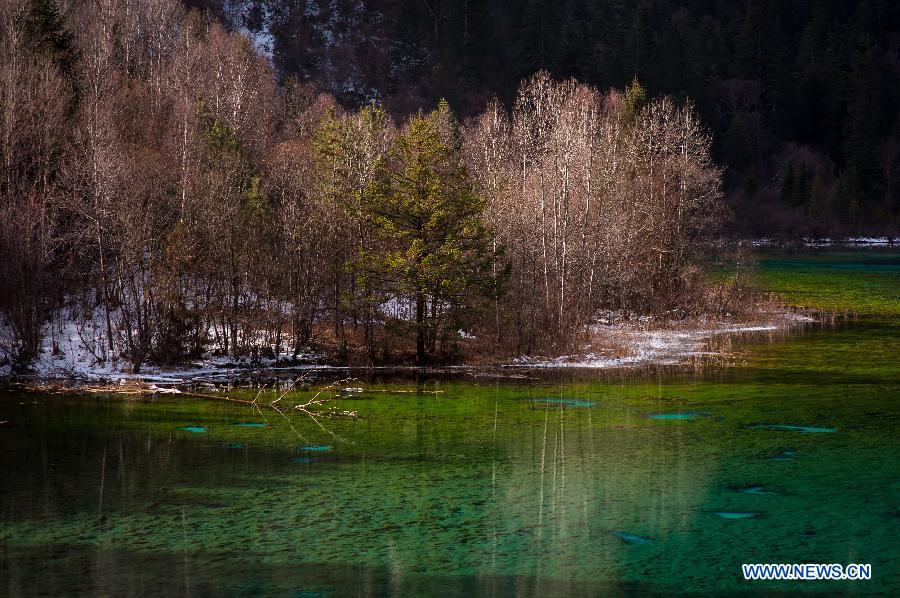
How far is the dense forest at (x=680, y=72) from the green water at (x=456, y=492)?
85.0 meters

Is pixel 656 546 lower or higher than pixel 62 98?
lower

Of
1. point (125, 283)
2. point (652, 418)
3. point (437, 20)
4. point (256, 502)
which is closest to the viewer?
point (256, 502)

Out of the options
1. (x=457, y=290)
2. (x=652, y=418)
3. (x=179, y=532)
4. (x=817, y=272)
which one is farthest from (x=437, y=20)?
(x=179, y=532)

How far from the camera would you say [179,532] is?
15.5 meters

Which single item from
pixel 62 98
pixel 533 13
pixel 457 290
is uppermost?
pixel 533 13

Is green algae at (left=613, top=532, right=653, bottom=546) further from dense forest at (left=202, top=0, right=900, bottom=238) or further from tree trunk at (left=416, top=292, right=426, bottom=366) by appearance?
dense forest at (left=202, top=0, right=900, bottom=238)

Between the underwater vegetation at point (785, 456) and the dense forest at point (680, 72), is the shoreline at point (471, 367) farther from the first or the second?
the dense forest at point (680, 72)

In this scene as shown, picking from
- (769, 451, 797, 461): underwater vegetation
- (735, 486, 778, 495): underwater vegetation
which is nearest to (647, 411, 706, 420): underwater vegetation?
(769, 451, 797, 461): underwater vegetation

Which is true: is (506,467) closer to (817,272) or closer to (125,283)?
(125,283)

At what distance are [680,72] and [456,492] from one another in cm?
12480

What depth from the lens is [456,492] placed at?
1797 cm

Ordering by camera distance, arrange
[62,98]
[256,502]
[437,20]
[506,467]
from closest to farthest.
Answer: [256,502]
[506,467]
[62,98]
[437,20]

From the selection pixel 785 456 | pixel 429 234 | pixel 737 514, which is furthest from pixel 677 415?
pixel 429 234

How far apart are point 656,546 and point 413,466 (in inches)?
243
